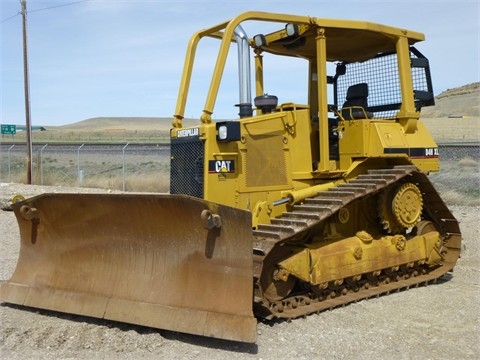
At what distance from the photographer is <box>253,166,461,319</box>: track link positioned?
221 inches

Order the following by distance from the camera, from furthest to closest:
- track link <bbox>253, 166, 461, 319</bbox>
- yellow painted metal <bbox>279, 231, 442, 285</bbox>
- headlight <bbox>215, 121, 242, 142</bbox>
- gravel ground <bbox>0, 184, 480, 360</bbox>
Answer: yellow painted metal <bbox>279, 231, 442, 285</bbox>, headlight <bbox>215, 121, 242, 142</bbox>, track link <bbox>253, 166, 461, 319</bbox>, gravel ground <bbox>0, 184, 480, 360</bbox>

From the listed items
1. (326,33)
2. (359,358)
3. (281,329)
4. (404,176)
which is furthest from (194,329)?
(326,33)

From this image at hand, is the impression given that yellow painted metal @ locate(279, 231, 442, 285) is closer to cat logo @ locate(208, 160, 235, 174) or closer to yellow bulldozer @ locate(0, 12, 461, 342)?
yellow bulldozer @ locate(0, 12, 461, 342)

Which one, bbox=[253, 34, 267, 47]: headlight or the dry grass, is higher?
bbox=[253, 34, 267, 47]: headlight

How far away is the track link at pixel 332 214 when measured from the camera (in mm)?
5617

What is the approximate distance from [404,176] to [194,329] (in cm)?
335

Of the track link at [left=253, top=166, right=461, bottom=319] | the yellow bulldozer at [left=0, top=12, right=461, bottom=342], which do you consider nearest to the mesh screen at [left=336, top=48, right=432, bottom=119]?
the yellow bulldozer at [left=0, top=12, right=461, bottom=342]

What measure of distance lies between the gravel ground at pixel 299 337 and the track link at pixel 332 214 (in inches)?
6.2

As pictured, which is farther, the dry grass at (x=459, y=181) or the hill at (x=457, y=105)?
the hill at (x=457, y=105)

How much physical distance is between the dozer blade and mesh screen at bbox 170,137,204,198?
2.52 ft

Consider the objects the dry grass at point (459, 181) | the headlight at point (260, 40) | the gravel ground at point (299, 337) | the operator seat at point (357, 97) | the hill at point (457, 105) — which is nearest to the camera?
the gravel ground at point (299, 337)

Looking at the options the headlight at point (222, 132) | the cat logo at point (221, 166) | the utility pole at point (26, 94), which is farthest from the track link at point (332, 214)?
the utility pole at point (26, 94)

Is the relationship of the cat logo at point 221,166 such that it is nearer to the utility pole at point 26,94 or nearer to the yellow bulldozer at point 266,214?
the yellow bulldozer at point 266,214

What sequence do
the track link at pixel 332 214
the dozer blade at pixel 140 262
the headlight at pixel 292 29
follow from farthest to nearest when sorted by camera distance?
the headlight at pixel 292 29 < the track link at pixel 332 214 < the dozer blade at pixel 140 262
